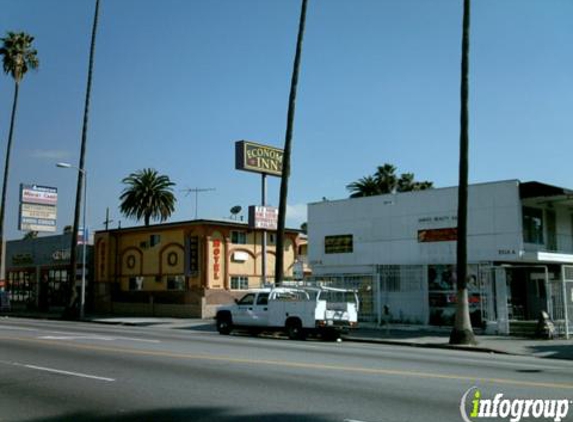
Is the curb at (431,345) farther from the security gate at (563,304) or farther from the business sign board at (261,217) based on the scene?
the business sign board at (261,217)

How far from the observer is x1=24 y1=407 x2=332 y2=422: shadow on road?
28.1 feet

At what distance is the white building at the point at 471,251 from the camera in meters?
27.7

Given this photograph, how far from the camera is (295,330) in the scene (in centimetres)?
2475

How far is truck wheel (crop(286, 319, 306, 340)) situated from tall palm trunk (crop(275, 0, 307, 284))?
209 inches

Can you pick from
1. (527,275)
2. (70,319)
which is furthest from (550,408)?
(70,319)

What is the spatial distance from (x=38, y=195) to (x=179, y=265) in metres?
13.0

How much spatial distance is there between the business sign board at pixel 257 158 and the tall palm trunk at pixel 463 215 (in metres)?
13.7

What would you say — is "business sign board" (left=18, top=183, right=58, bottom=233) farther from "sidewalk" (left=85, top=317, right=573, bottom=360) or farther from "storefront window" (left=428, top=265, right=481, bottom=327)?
"storefront window" (left=428, top=265, right=481, bottom=327)

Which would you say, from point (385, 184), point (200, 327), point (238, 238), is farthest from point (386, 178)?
point (200, 327)

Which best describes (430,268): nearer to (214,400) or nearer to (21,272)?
(214,400)

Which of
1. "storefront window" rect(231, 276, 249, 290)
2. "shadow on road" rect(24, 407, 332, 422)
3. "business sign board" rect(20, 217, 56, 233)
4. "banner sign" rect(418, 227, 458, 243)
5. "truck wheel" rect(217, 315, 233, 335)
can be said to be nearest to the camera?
"shadow on road" rect(24, 407, 332, 422)

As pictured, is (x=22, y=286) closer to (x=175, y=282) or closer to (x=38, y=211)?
(x=38, y=211)

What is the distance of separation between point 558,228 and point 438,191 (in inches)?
238

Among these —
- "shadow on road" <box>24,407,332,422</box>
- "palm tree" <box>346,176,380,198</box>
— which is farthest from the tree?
"shadow on road" <box>24,407,332,422</box>
